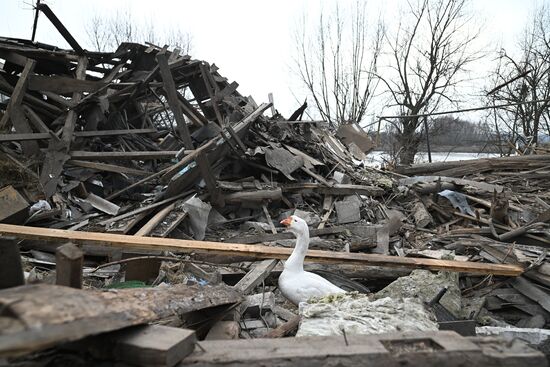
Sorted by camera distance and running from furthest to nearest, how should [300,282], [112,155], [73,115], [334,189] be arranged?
1. [334,189]
2. [73,115]
3. [112,155]
4. [300,282]

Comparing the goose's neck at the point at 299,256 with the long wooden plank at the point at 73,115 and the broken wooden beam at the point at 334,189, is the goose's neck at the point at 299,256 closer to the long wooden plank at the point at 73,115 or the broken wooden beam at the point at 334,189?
the broken wooden beam at the point at 334,189

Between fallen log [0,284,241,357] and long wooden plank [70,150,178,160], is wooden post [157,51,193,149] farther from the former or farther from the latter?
fallen log [0,284,241,357]

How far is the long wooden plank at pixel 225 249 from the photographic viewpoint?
3529mm

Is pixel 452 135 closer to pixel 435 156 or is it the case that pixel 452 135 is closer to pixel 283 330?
pixel 435 156

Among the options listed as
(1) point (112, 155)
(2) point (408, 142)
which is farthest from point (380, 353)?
(2) point (408, 142)

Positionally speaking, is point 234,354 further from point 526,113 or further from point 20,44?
point 526,113

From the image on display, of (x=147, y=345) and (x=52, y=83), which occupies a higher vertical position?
(x=52, y=83)

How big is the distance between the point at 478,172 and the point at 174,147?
6979mm

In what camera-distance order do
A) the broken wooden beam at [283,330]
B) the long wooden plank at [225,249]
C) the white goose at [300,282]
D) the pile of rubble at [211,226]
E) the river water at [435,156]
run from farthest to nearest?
1. the river water at [435,156]
2. the long wooden plank at [225,249]
3. the white goose at [300,282]
4. the broken wooden beam at [283,330]
5. the pile of rubble at [211,226]

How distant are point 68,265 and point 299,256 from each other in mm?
2443


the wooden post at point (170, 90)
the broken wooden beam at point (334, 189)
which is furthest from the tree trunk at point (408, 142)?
the wooden post at point (170, 90)

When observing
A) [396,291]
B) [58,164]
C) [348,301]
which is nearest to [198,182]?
[58,164]

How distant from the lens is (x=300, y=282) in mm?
3418

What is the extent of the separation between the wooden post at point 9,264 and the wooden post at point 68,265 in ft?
0.52
